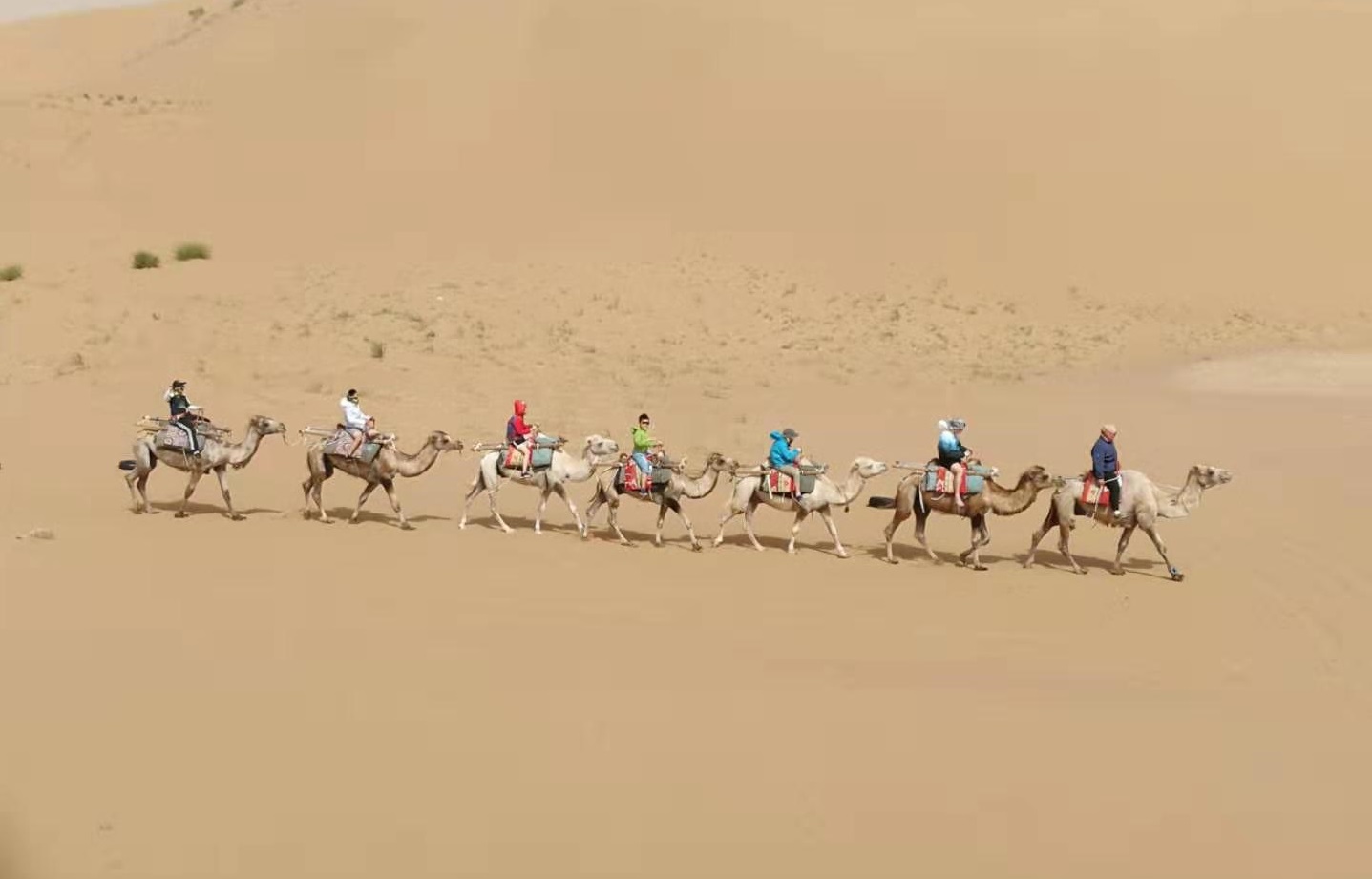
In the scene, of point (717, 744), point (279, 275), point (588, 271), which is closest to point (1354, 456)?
point (717, 744)

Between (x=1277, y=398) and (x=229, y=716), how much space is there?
837 inches

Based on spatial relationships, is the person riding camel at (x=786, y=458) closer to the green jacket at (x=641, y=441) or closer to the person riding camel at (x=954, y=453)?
the green jacket at (x=641, y=441)

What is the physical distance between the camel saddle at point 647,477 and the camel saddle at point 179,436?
18.8ft

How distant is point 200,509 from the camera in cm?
1734

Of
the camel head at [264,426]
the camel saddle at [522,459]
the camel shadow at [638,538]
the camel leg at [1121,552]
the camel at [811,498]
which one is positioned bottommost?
the camel shadow at [638,538]

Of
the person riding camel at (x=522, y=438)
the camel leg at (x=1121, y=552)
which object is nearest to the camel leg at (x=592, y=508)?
the person riding camel at (x=522, y=438)

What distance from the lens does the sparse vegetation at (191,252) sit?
33750 mm

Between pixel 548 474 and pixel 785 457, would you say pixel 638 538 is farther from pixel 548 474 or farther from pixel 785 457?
pixel 785 457

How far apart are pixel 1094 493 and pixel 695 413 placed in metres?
10.5

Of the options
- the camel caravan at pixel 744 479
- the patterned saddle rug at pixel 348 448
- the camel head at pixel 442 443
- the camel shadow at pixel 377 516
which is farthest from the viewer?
the camel shadow at pixel 377 516

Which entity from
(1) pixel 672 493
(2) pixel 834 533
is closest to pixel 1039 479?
(2) pixel 834 533

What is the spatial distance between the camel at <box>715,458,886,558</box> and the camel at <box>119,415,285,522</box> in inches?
241

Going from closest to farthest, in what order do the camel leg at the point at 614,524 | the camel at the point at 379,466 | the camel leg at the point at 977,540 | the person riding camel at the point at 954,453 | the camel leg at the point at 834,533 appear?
the person riding camel at the point at 954,453
the camel leg at the point at 977,540
the camel leg at the point at 834,533
the camel leg at the point at 614,524
the camel at the point at 379,466

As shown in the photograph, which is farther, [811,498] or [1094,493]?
[811,498]
